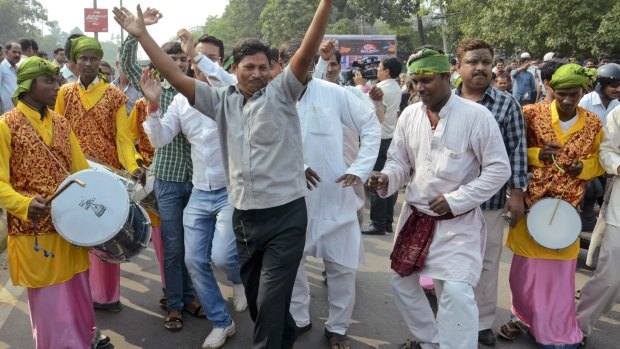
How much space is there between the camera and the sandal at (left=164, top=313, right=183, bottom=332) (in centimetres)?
448

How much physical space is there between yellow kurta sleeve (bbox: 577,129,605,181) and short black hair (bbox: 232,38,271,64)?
223 cm

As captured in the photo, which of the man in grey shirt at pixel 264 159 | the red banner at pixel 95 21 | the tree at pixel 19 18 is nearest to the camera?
the man in grey shirt at pixel 264 159

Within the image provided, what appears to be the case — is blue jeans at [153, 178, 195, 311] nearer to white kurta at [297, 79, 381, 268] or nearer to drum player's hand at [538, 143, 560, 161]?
white kurta at [297, 79, 381, 268]

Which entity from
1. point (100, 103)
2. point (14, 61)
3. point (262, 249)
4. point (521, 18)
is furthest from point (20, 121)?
point (521, 18)

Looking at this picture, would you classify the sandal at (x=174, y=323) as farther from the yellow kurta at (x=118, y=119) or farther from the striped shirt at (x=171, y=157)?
the yellow kurta at (x=118, y=119)

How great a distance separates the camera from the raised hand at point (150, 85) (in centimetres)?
383

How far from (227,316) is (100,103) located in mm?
1924

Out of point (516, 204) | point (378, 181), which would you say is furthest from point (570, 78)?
point (378, 181)

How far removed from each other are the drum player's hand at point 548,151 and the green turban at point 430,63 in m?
0.99

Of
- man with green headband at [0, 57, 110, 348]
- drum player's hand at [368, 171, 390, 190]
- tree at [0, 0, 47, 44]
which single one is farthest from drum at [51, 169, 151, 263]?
tree at [0, 0, 47, 44]

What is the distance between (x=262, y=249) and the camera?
331cm

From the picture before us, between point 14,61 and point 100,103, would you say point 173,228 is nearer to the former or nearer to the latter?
point 100,103

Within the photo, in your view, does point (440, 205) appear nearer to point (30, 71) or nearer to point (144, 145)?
point (30, 71)

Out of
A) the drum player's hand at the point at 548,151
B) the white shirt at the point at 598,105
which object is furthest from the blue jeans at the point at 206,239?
the white shirt at the point at 598,105
